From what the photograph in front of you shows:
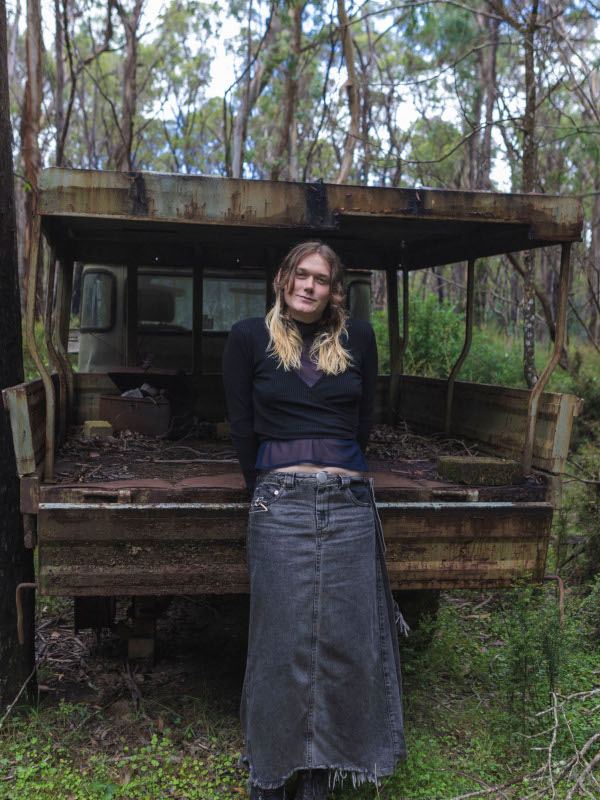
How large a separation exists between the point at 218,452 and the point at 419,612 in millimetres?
1670

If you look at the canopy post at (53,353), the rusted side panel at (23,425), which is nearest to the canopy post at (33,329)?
the rusted side panel at (23,425)

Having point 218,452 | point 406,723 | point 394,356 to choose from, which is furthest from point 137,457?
point 394,356

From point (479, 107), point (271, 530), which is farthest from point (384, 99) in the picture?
point (271, 530)

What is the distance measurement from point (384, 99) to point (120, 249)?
1617cm

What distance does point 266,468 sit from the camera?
316 centimetres

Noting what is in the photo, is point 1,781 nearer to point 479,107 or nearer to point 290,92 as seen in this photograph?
point 290,92

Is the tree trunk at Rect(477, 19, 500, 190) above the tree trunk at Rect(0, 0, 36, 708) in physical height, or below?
above

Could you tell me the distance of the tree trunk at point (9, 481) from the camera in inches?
153

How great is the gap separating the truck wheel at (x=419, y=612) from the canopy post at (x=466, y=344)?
122 centimetres

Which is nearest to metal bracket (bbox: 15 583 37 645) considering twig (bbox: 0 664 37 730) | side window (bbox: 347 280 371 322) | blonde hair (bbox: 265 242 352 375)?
twig (bbox: 0 664 37 730)

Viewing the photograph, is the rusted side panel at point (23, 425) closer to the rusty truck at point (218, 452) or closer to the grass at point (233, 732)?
the rusty truck at point (218, 452)

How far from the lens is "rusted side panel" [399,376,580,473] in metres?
3.89

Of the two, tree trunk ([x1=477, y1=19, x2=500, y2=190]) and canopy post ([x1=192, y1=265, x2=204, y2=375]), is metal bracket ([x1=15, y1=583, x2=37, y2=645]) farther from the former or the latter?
tree trunk ([x1=477, y1=19, x2=500, y2=190])

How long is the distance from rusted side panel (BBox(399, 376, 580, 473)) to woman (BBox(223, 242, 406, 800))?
1218mm
